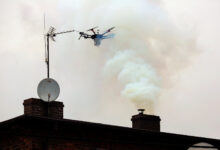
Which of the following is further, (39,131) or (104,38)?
(104,38)

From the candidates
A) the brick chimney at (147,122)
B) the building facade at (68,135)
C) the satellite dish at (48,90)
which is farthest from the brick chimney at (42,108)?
the brick chimney at (147,122)

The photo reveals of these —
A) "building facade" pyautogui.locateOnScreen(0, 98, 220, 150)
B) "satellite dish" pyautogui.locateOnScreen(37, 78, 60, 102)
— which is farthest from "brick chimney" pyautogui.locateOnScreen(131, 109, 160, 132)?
"satellite dish" pyautogui.locateOnScreen(37, 78, 60, 102)

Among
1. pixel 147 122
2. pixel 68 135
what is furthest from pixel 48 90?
pixel 147 122

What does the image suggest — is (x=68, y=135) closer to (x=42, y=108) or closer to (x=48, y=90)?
(x=42, y=108)

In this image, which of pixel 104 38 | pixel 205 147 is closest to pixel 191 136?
pixel 205 147

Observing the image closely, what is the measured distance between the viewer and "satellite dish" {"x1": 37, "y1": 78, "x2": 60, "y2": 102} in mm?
27848

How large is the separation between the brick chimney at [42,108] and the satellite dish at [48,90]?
279 mm

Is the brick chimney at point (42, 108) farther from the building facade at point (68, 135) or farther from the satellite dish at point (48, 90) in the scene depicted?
the satellite dish at point (48, 90)

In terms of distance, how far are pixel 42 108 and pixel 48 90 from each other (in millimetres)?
989

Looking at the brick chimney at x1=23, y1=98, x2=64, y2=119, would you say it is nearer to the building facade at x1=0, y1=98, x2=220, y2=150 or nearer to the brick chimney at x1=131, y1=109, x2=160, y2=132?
the building facade at x1=0, y1=98, x2=220, y2=150

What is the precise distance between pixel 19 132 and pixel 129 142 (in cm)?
540

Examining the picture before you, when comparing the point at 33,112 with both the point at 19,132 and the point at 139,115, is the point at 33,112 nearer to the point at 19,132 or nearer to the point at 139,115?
the point at 19,132

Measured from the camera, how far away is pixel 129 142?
91.7ft

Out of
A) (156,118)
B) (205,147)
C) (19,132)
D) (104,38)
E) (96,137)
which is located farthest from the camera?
(104,38)
